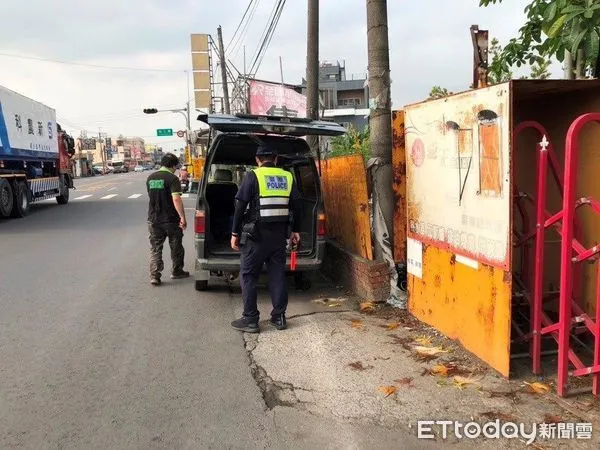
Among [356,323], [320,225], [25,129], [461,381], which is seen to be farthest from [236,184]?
[25,129]

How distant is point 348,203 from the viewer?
722 centimetres

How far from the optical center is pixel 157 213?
7.55 metres

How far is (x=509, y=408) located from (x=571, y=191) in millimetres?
1433

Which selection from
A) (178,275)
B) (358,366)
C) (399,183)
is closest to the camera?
(358,366)

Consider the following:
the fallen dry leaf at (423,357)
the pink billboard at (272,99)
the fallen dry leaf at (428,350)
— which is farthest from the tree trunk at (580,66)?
the pink billboard at (272,99)

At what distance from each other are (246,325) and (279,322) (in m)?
0.32

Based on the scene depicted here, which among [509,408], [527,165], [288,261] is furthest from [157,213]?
[509,408]

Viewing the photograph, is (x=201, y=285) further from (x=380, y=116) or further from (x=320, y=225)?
(x=380, y=116)

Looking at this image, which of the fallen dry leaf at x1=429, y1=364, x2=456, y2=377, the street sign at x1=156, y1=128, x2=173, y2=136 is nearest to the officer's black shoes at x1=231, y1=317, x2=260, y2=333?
the fallen dry leaf at x1=429, y1=364, x2=456, y2=377

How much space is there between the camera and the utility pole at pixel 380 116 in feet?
20.3

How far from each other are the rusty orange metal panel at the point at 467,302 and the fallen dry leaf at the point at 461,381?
250 mm

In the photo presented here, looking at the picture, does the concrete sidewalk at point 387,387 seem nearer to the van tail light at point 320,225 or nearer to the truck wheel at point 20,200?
the van tail light at point 320,225

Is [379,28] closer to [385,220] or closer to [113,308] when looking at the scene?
[385,220]

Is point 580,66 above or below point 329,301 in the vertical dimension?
above
